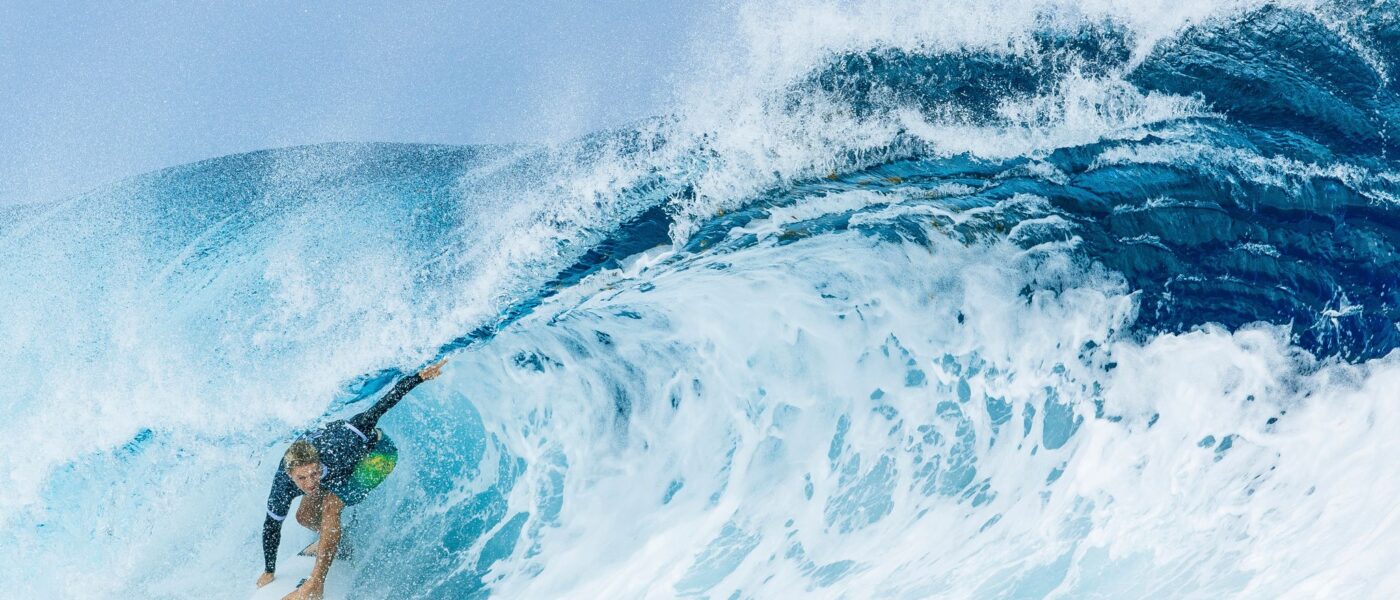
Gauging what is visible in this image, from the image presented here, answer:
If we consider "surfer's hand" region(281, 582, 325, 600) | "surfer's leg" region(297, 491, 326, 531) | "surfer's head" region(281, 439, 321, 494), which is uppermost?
"surfer's head" region(281, 439, 321, 494)

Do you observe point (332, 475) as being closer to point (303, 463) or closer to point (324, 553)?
point (303, 463)

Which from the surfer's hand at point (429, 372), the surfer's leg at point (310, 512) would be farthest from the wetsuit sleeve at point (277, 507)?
the surfer's hand at point (429, 372)

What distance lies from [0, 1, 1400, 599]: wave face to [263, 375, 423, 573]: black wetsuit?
0.44m

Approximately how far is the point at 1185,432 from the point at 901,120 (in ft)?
7.73

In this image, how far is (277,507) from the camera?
3477 millimetres

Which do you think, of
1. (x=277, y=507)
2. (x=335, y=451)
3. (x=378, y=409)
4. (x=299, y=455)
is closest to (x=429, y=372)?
(x=378, y=409)

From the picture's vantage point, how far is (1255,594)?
4715 millimetres

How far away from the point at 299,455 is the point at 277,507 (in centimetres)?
47

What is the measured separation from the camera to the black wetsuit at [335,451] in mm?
3371

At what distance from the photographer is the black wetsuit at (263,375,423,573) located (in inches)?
133

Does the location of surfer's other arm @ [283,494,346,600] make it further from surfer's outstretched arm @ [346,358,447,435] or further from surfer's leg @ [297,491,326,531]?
surfer's outstretched arm @ [346,358,447,435]

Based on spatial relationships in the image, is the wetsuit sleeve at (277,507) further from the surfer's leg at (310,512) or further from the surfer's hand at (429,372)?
the surfer's hand at (429,372)

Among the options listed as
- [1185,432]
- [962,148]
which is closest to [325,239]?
[962,148]

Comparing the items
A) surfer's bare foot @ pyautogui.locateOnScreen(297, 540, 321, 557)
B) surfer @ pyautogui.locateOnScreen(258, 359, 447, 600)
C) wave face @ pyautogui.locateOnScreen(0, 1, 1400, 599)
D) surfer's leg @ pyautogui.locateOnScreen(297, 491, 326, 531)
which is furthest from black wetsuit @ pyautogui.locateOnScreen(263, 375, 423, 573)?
wave face @ pyautogui.locateOnScreen(0, 1, 1400, 599)
